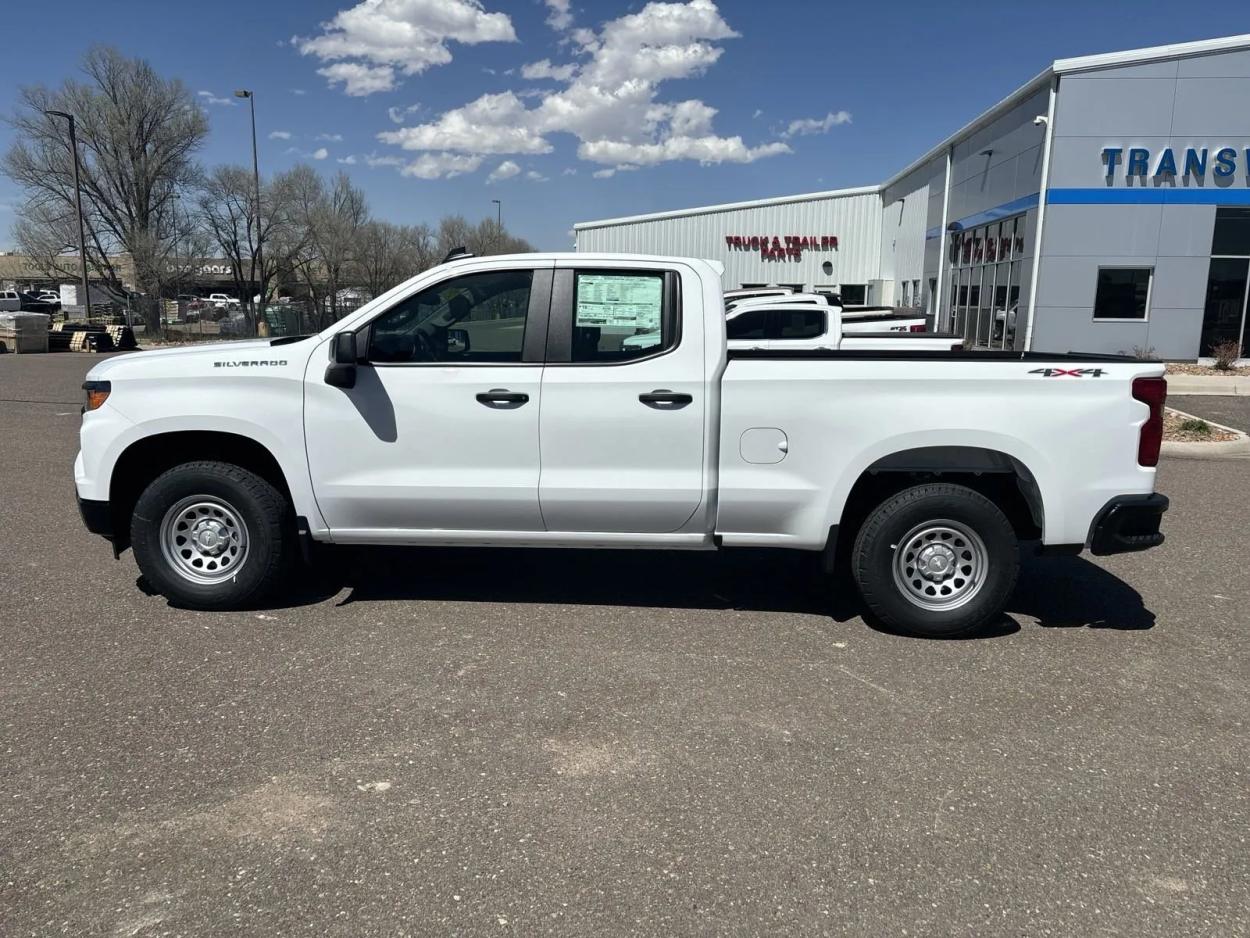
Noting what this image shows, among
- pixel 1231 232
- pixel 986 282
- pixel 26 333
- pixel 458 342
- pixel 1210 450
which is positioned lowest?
pixel 1210 450

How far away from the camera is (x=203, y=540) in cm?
524

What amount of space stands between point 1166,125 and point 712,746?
2226 centimetres

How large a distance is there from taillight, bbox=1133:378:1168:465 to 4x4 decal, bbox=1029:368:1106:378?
7.2 inches

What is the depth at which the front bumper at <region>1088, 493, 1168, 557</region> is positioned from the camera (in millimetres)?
4773

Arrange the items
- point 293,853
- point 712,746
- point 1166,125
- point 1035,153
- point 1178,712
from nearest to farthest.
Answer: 1. point 293,853
2. point 712,746
3. point 1178,712
4. point 1166,125
5. point 1035,153

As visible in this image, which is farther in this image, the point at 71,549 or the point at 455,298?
the point at 71,549

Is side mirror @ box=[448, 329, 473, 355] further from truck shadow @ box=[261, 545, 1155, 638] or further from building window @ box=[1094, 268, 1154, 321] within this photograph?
building window @ box=[1094, 268, 1154, 321]

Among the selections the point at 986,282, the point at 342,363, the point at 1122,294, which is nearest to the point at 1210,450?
the point at 342,363

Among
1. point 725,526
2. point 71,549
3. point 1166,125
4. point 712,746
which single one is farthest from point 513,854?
point 1166,125

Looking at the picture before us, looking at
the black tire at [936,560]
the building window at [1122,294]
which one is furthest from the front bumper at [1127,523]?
the building window at [1122,294]

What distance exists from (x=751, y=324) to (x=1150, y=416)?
29.3 ft

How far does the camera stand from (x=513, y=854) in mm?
3096

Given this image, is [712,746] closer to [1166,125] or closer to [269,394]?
[269,394]

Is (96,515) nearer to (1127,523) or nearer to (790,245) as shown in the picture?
(1127,523)
